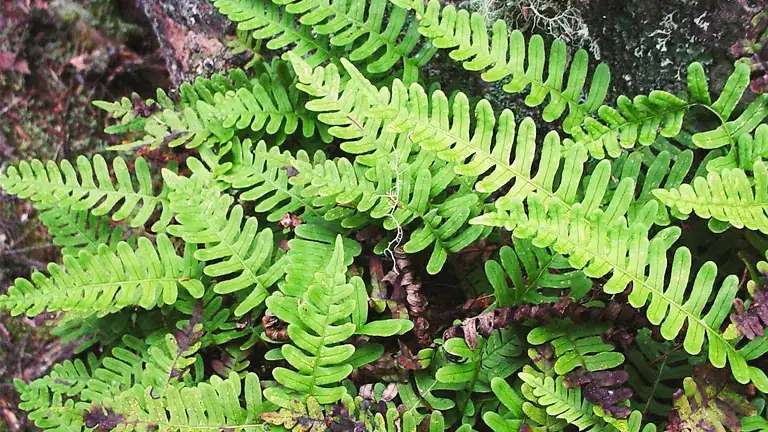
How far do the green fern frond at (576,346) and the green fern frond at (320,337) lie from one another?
61 centimetres

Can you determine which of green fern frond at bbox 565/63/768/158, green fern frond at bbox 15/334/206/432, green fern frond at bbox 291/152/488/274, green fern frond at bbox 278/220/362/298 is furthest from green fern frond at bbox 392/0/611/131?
green fern frond at bbox 15/334/206/432

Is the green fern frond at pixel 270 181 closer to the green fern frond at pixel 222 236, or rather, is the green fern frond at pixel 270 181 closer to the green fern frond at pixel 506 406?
the green fern frond at pixel 222 236

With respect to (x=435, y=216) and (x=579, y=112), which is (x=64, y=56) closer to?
(x=435, y=216)

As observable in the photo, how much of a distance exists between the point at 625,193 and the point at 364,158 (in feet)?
2.95

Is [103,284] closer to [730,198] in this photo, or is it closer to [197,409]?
[197,409]

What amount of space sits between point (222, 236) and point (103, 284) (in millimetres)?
522

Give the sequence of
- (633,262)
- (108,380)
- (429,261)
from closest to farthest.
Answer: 1. (633,262)
2. (429,261)
3. (108,380)

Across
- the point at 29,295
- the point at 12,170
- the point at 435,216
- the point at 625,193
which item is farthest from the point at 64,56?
the point at 625,193

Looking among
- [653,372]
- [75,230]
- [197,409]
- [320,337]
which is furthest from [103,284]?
[653,372]

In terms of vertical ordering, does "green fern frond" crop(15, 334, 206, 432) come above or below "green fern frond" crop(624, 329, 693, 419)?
below

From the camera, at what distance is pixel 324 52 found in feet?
8.95

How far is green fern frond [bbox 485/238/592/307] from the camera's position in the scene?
2082 millimetres

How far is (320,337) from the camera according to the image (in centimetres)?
199

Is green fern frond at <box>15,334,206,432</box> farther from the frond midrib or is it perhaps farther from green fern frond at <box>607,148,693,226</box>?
green fern frond at <box>607,148,693,226</box>
